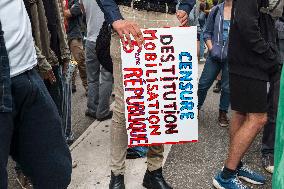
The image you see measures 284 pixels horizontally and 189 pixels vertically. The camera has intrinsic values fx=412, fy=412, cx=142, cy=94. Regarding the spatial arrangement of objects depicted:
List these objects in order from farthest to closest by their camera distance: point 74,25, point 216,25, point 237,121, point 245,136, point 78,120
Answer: point 74,25 → point 78,120 → point 216,25 → point 237,121 → point 245,136

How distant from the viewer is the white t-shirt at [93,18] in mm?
4402

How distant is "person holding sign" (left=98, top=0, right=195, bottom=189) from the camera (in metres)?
2.52

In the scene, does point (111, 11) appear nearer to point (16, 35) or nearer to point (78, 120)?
point (16, 35)

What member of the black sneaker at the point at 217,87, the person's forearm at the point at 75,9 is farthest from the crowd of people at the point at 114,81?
the person's forearm at the point at 75,9

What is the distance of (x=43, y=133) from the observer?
192cm

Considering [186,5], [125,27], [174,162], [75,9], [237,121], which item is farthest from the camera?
Answer: [75,9]

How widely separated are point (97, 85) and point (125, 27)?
2392 mm

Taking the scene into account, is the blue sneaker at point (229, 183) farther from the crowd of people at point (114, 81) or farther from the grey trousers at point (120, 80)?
the grey trousers at point (120, 80)

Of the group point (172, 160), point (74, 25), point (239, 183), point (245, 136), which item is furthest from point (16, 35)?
point (74, 25)

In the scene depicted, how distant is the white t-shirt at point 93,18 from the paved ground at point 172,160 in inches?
38.8

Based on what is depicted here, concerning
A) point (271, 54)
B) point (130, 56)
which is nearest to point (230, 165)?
point (271, 54)

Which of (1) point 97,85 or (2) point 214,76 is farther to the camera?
(1) point 97,85

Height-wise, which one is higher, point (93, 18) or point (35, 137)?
point (93, 18)

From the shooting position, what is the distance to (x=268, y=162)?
336cm
